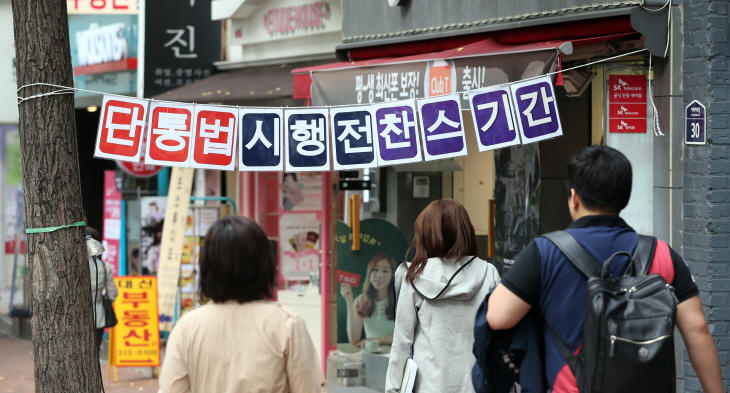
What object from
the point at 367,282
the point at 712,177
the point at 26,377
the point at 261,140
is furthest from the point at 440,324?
the point at 26,377

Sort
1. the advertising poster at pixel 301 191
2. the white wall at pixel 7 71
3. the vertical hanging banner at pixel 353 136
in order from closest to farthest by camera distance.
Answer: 1. the vertical hanging banner at pixel 353 136
2. the advertising poster at pixel 301 191
3. the white wall at pixel 7 71

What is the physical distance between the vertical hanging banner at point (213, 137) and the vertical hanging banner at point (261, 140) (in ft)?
0.29

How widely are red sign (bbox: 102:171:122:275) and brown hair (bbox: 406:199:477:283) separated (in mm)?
8498

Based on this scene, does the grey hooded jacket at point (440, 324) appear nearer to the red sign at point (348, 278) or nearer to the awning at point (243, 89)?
the red sign at point (348, 278)

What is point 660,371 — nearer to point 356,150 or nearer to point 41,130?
point 356,150

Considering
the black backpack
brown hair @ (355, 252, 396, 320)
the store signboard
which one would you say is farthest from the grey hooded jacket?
the store signboard

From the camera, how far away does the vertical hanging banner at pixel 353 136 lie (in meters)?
5.75

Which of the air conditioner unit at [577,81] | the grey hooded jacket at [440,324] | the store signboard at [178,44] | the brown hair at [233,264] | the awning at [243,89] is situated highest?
the store signboard at [178,44]

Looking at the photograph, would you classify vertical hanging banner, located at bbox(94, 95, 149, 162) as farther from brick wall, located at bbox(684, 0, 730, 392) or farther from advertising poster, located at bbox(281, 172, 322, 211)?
advertising poster, located at bbox(281, 172, 322, 211)

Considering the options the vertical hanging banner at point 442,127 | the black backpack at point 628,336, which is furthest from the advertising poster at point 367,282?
the black backpack at point 628,336

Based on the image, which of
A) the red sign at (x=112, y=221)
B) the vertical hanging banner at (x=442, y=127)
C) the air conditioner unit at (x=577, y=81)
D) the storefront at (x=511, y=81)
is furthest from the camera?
the red sign at (x=112, y=221)

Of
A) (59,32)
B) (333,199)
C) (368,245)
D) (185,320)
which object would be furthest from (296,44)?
(185,320)

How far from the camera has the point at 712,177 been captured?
561cm

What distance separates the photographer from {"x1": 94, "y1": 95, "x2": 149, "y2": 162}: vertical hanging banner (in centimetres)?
550
